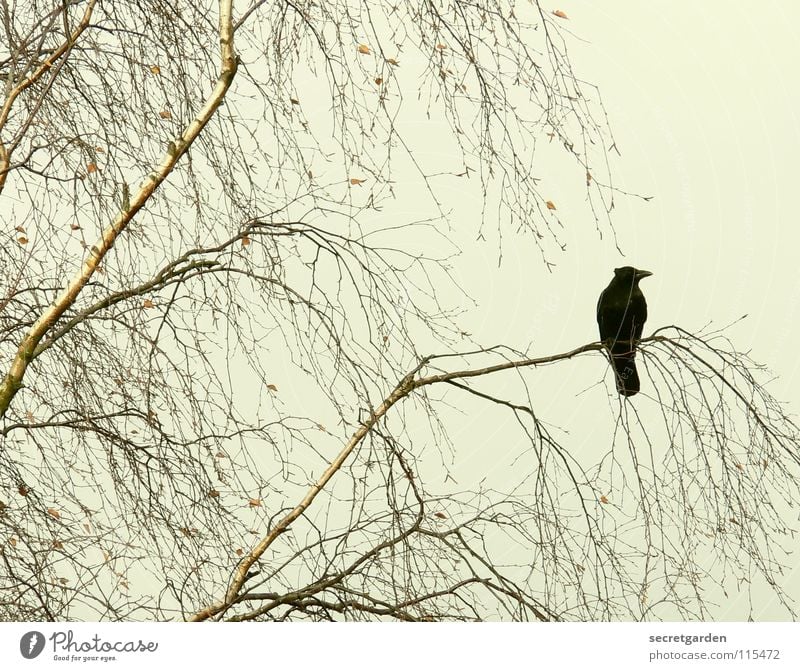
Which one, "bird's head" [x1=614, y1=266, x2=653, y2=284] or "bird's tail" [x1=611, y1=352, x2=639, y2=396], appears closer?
"bird's tail" [x1=611, y1=352, x2=639, y2=396]

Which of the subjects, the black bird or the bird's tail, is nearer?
the bird's tail

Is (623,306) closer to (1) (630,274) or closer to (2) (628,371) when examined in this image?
(1) (630,274)

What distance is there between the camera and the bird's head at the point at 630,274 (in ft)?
7.79

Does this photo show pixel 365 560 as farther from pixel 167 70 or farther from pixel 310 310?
pixel 167 70

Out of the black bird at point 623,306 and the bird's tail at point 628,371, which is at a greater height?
the black bird at point 623,306

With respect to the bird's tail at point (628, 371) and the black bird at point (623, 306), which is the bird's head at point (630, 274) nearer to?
the black bird at point (623, 306)

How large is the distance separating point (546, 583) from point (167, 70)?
45.5 inches

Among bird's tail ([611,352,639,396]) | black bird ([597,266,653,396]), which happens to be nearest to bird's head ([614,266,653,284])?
black bird ([597,266,653,396])

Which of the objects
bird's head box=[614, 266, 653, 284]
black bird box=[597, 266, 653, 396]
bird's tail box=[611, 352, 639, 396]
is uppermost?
bird's head box=[614, 266, 653, 284]


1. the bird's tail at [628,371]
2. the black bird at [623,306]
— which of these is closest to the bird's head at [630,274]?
the black bird at [623,306]

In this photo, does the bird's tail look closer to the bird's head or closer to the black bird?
the black bird

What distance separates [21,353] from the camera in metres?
1.74

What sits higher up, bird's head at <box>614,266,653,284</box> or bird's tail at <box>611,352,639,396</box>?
bird's head at <box>614,266,653,284</box>

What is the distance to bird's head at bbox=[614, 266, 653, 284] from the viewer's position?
7.79 ft
